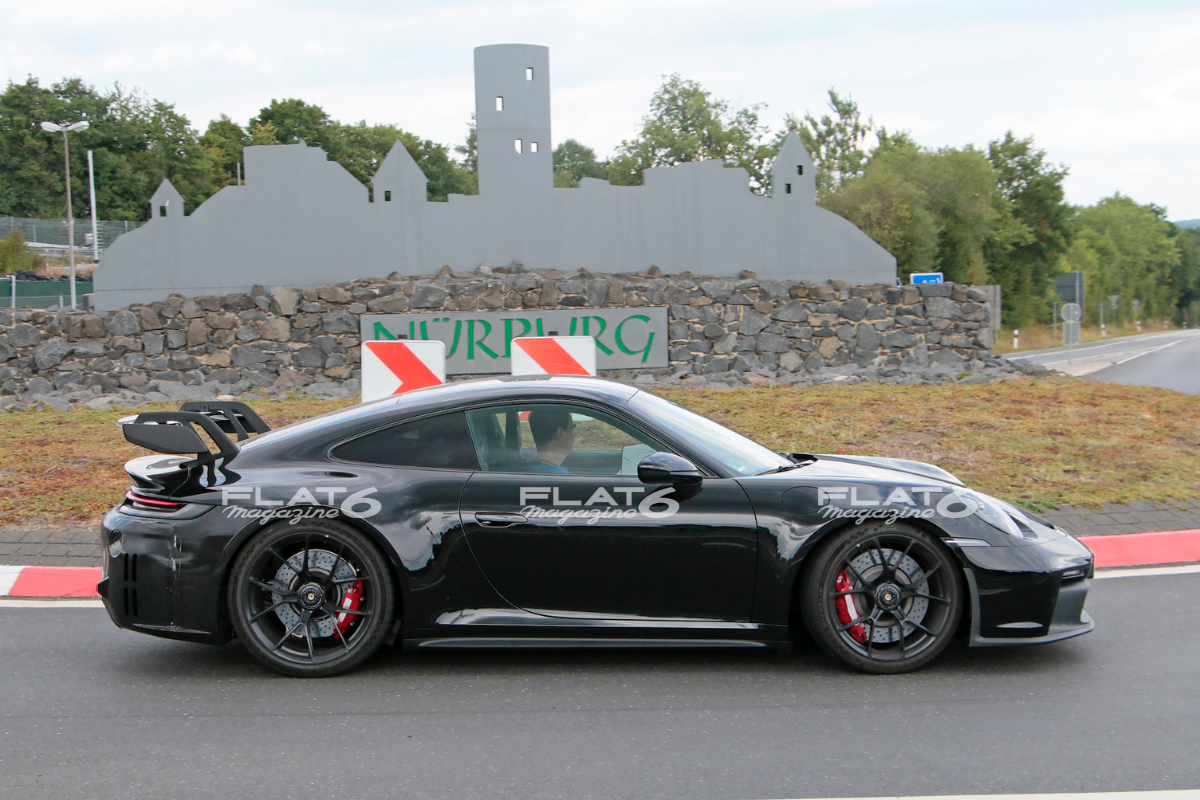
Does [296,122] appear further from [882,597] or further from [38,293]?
[882,597]

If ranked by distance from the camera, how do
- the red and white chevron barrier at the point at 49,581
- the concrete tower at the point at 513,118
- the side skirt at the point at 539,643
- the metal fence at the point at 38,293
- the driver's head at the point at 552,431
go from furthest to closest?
1. the metal fence at the point at 38,293
2. the concrete tower at the point at 513,118
3. the red and white chevron barrier at the point at 49,581
4. the driver's head at the point at 552,431
5. the side skirt at the point at 539,643

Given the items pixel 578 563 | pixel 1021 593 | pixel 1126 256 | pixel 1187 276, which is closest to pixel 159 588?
pixel 578 563

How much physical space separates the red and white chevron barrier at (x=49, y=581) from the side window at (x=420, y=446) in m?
2.51

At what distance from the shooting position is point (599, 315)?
15742 millimetres

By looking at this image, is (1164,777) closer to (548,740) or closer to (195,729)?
(548,740)

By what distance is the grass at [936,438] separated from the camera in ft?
26.2

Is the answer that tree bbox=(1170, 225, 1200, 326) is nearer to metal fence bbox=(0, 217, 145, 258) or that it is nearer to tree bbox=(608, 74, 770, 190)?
tree bbox=(608, 74, 770, 190)

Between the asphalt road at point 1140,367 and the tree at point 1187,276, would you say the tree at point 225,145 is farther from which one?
the tree at point 1187,276

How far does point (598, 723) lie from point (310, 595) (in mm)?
1382

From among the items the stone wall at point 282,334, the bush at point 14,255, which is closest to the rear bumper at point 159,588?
the stone wall at point 282,334

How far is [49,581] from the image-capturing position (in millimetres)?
6113

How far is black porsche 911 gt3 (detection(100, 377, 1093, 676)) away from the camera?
14.2ft

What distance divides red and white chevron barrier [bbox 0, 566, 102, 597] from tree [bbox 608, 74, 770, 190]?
61.4 meters

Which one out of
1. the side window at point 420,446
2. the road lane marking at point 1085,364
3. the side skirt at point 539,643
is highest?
the side window at point 420,446
